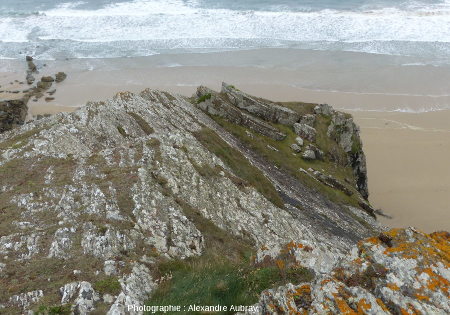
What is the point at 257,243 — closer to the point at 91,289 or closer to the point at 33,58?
the point at 91,289

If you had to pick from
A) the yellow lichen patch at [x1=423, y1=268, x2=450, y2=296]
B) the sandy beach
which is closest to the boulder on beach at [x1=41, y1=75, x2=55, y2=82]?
the sandy beach

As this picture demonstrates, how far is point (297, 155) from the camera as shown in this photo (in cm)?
3108

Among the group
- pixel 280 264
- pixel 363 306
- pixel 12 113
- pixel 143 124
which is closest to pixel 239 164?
pixel 143 124

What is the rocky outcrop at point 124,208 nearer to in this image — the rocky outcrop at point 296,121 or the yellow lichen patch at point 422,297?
the yellow lichen patch at point 422,297

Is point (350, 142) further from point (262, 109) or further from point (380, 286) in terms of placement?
point (380, 286)

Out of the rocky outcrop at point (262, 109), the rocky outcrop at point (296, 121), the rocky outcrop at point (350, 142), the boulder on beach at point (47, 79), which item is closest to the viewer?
the rocky outcrop at point (296, 121)

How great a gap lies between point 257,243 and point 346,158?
62.2ft

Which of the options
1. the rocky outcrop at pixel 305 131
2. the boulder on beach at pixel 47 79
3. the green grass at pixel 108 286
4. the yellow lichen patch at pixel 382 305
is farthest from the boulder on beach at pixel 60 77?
the yellow lichen patch at pixel 382 305

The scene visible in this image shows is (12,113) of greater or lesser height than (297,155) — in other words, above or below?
below

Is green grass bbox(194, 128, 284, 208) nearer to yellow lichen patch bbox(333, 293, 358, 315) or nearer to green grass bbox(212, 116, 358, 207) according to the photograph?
green grass bbox(212, 116, 358, 207)

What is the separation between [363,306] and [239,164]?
15912 millimetres

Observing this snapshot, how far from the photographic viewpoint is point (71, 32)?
7700cm

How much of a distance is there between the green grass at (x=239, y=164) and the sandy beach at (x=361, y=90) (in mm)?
14232

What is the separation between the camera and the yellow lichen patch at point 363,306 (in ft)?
32.7
